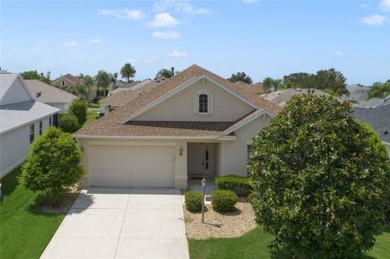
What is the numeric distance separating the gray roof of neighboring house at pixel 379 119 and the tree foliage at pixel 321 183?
12.4 m

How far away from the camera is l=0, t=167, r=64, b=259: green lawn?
1208 centimetres

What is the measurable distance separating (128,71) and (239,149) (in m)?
106

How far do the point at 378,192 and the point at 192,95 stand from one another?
1279cm

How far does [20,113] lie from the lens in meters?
26.1

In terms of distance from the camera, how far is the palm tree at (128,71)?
118562mm

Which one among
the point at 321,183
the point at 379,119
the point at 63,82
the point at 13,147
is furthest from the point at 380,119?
the point at 63,82

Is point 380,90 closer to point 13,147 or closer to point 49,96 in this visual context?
point 49,96

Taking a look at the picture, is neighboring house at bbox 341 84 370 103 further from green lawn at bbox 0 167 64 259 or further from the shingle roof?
green lawn at bbox 0 167 64 259

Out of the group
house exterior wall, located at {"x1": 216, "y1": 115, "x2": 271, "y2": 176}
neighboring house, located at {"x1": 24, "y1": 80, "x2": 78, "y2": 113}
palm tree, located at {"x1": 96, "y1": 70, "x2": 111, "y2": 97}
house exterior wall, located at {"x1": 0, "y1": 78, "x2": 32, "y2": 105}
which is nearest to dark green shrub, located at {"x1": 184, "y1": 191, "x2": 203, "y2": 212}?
house exterior wall, located at {"x1": 216, "y1": 115, "x2": 271, "y2": 176}

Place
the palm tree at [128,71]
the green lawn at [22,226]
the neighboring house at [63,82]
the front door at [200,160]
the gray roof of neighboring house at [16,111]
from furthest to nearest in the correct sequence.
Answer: the palm tree at [128,71], the neighboring house at [63,82], the gray roof of neighboring house at [16,111], the front door at [200,160], the green lawn at [22,226]

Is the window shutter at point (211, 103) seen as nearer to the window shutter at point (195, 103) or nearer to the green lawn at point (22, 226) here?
the window shutter at point (195, 103)

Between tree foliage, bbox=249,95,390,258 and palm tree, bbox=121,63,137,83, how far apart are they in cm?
11337

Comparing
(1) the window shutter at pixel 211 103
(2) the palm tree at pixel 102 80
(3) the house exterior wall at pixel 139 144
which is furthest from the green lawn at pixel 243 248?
(2) the palm tree at pixel 102 80

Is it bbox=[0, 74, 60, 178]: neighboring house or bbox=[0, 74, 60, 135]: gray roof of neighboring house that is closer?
bbox=[0, 74, 60, 178]: neighboring house
